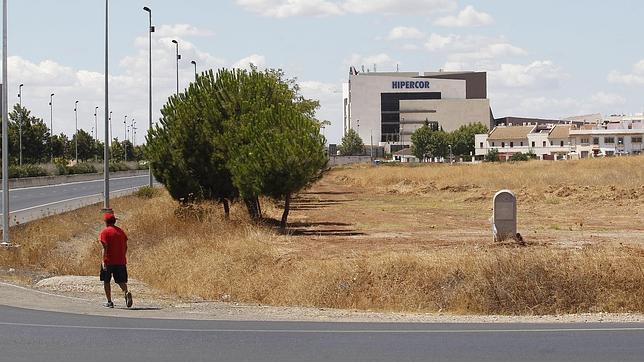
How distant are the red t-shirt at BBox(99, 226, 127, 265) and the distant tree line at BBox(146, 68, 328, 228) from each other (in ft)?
57.1

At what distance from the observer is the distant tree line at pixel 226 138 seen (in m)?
35.0

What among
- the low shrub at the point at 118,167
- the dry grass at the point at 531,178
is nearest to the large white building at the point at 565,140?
the low shrub at the point at 118,167

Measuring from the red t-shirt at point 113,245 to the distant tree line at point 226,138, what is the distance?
57.1 ft

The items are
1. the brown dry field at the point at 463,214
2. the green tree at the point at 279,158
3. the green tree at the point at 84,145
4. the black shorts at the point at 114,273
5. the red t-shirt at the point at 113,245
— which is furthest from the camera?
the green tree at the point at 84,145

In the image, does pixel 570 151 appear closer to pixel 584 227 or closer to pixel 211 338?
pixel 584 227

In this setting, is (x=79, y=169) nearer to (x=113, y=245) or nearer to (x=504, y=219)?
(x=504, y=219)

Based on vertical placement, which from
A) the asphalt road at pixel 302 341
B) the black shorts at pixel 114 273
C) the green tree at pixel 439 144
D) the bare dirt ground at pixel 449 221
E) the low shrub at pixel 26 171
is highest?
the green tree at pixel 439 144

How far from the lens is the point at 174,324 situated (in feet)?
48.0

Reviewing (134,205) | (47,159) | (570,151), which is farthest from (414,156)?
(134,205)

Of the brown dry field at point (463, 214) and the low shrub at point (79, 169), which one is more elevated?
the low shrub at point (79, 169)

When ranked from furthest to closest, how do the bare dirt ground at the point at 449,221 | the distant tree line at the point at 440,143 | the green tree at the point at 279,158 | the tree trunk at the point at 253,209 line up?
the distant tree line at the point at 440,143 → the tree trunk at the point at 253,209 → the green tree at the point at 279,158 → the bare dirt ground at the point at 449,221

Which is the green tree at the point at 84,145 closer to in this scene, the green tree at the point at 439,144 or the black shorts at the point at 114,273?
the green tree at the point at 439,144

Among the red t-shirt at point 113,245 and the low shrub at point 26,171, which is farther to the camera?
the low shrub at point 26,171

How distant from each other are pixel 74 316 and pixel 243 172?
63.2 ft
